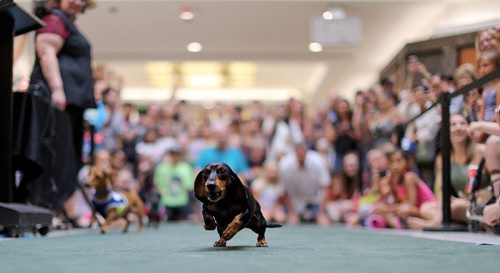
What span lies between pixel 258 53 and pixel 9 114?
30.4 ft

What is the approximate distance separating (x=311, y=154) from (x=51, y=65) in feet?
14.9

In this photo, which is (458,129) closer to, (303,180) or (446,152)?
(446,152)

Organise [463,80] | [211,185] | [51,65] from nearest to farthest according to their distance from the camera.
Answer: [211,185] → [51,65] → [463,80]

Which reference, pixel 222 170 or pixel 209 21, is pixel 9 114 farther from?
pixel 209 21

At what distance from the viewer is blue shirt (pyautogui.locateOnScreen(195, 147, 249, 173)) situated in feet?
29.5

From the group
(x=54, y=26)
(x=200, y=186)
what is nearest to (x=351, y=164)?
(x=54, y=26)

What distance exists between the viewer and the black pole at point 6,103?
401 centimetres

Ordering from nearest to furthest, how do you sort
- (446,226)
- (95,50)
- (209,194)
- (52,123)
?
(209,194) → (52,123) → (446,226) → (95,50)

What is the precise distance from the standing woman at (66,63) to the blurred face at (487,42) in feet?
8.04

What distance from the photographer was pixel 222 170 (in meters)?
2.66

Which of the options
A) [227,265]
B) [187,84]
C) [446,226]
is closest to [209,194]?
[227,265]

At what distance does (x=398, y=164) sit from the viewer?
634 cm

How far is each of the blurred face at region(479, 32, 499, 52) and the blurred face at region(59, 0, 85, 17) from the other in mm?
2479

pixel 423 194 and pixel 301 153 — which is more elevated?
pixel 301 153
